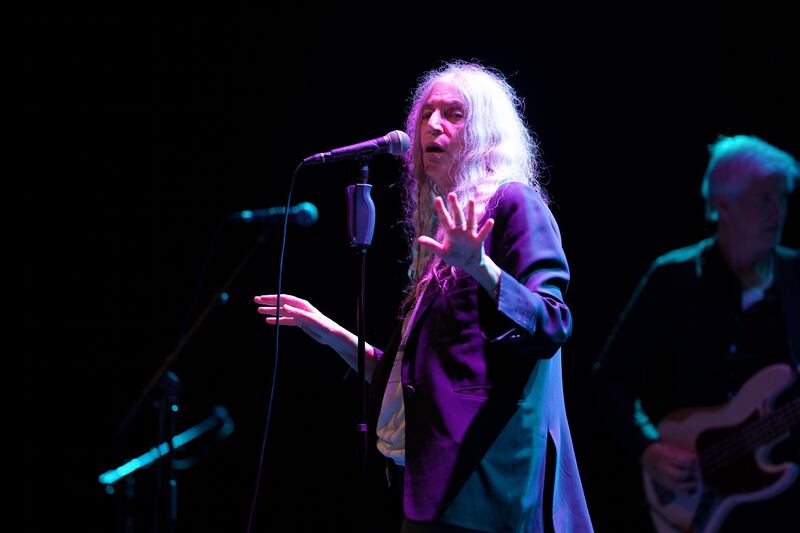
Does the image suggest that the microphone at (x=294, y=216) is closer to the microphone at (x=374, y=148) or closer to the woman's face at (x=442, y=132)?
the microphone at (x=374, y=148)

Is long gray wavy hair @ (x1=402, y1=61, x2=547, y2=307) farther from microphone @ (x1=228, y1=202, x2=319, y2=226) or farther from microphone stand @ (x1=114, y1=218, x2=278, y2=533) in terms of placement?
microphone stand @ (x1=114, y1=218, x2=278, y2=533)

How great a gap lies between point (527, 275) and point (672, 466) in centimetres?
61

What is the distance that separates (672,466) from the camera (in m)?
1.65

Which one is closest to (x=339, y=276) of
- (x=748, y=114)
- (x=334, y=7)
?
(x=334, y=7)

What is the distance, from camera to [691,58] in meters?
2.40

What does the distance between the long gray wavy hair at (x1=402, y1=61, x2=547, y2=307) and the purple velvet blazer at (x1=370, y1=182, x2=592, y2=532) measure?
22 centimetres

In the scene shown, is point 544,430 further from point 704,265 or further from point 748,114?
point 748,114

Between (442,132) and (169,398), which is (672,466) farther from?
(169,398)

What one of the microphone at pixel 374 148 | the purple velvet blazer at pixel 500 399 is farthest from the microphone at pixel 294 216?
the purple velvet blazer at pixel 500 399

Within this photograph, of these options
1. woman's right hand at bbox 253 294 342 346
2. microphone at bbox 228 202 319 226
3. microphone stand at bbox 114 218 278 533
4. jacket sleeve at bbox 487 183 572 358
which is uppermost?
microphone at bbox 228 202 319 226

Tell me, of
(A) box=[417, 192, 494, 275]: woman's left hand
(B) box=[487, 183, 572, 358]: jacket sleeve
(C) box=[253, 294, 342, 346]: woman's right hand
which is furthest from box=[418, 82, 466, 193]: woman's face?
(A) box=[417, 192, 494, 275]: woman's left hand

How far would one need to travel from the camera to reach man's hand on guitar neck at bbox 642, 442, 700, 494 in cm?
161

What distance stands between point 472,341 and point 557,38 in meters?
1.91

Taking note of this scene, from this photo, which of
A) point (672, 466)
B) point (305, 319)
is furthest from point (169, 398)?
point (672, 466)
